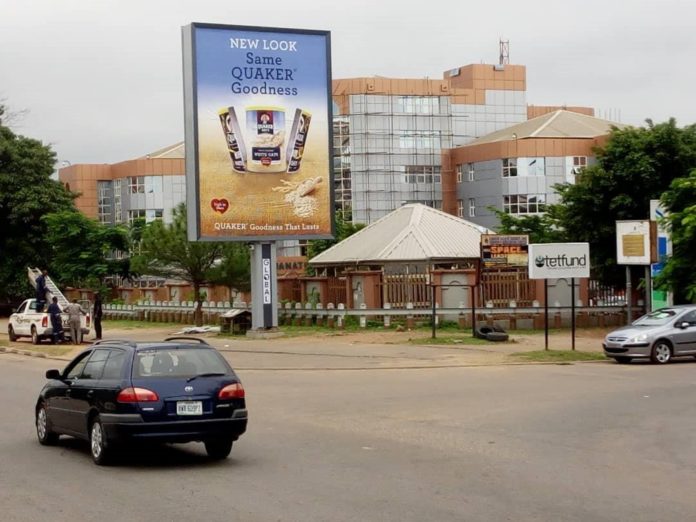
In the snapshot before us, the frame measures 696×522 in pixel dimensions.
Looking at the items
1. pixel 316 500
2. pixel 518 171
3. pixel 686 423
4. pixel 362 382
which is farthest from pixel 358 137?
pixel 316 500

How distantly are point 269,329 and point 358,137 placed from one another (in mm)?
52375

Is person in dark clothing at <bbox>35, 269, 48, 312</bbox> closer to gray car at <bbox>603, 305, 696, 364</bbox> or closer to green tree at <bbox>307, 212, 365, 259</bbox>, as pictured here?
gray car at <bbox>603, 305, 696, 364</bbox>

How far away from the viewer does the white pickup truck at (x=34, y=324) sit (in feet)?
132

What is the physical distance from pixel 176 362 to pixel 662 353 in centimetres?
1793

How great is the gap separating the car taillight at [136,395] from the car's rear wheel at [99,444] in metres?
0.48

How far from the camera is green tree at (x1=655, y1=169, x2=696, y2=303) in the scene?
33875mm

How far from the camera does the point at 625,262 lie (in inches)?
1321

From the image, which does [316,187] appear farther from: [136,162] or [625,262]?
[136,162]

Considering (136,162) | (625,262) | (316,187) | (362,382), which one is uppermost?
(136,162)

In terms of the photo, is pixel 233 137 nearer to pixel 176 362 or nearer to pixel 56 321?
pixel 56 321

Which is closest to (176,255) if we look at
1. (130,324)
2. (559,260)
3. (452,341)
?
(130,324)

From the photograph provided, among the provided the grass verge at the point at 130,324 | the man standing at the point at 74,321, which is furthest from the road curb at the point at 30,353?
the grass verge at the point at 130,324

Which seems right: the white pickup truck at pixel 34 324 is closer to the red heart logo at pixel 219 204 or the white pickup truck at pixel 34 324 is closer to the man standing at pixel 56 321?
the man standing at pixel 56 321

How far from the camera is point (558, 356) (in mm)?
29469
